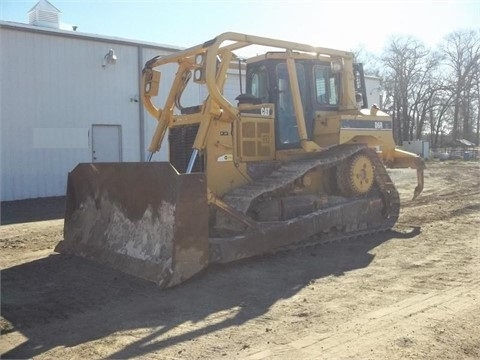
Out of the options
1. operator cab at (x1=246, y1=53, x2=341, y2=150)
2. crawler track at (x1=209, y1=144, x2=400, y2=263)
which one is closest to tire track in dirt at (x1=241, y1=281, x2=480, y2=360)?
crawler track at (x1=209, y1=144, x2=400, y2=263)

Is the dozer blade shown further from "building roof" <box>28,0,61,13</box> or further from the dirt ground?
"building roof" <box>28,0,61,13</box>

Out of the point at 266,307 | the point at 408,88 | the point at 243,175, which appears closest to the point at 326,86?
the point at 243,175

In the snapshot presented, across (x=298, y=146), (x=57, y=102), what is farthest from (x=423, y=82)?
(x=298, y=146)

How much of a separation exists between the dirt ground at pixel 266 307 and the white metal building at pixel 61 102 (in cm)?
777

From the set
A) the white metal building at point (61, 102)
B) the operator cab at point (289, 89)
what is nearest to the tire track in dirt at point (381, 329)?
the operator cab at point (289, 89)

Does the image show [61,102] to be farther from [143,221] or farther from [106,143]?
[143,221]

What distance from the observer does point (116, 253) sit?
21.5 ft

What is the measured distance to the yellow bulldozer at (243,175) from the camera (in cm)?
607

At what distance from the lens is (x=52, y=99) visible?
1563 centimetres

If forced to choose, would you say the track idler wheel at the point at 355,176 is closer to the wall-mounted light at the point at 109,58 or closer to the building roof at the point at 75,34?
the wall-mounted light at the point at 109,58

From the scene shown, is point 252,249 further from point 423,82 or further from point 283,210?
point 423,82

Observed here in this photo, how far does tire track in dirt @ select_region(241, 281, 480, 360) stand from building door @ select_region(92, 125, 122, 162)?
13.3 m

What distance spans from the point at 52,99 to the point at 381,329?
44.9 feet

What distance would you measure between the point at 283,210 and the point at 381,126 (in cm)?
308
